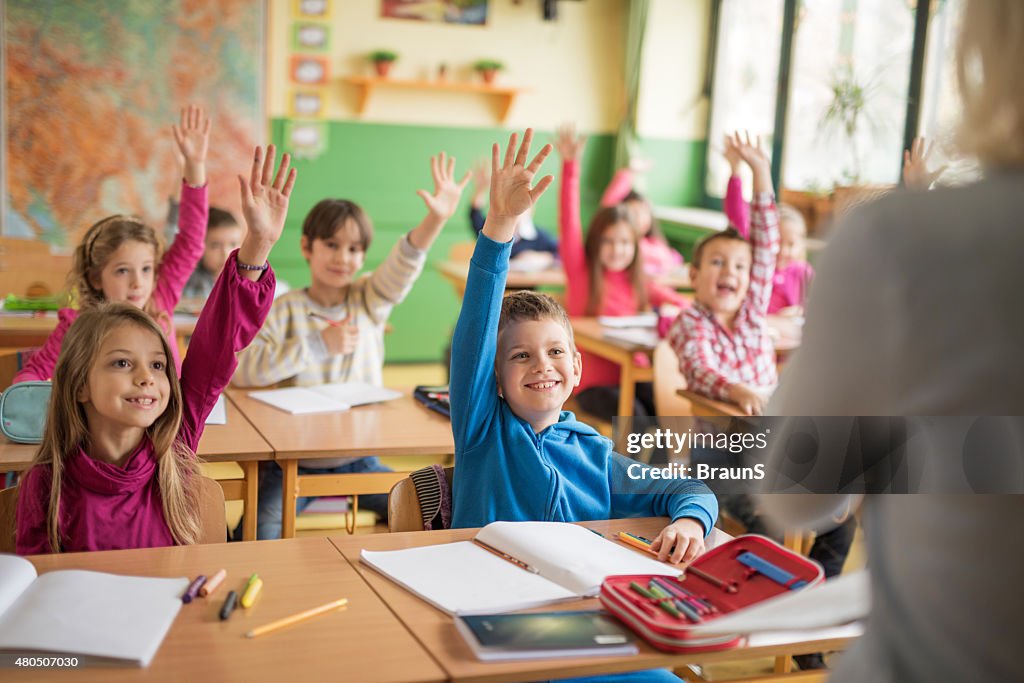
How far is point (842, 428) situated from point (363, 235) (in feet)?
8.49

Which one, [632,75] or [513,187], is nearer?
[513,187]

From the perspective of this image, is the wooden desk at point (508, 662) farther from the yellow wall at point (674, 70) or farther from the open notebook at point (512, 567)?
the yellow wall at point (674, 70)

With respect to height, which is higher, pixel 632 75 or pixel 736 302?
pixel 632 75

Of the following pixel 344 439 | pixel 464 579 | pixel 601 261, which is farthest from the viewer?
pixel 601 261

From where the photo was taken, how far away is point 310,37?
6.42 metres

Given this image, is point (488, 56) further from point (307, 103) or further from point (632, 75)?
point (307, 103)

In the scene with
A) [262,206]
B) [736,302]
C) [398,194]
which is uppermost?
[398,194]

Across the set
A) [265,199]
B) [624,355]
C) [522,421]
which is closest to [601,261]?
[624,355]

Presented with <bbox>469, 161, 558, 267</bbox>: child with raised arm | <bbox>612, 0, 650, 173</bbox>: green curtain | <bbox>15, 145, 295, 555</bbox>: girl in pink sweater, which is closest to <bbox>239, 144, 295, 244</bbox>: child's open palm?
<bbox>15, 145, 295, 555</bbox>: girl in pink sweater

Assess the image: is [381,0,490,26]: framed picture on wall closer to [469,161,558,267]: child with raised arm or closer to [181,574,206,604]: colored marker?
[469,161,558,267]: child with raised arm

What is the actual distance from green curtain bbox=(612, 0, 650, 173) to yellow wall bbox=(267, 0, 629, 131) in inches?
4.3

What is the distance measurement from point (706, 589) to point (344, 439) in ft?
4.14

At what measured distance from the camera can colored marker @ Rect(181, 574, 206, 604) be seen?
1376 mm

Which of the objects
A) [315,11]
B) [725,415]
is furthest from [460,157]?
[725,415]
